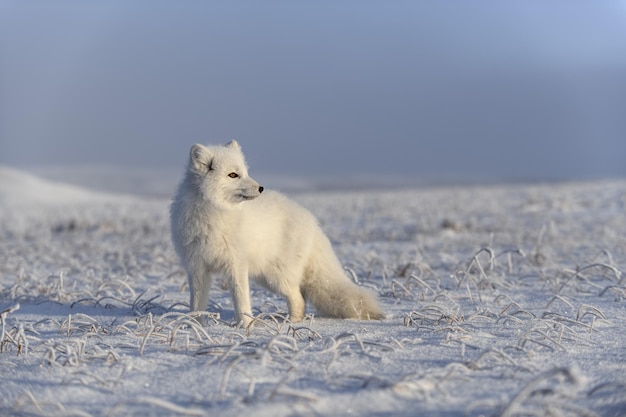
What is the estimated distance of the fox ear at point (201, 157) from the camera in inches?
176

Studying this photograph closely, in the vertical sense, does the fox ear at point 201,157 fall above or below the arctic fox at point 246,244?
above

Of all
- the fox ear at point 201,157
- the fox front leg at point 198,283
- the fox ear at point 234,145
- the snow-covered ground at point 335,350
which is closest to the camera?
the snow-covered ground at point 335,350

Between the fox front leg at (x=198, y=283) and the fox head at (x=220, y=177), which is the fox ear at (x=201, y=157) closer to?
the fox head at (x=220, y=177)

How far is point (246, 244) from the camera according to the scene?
4340 mm

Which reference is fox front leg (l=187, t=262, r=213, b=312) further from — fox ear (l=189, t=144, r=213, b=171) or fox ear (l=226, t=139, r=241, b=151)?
fox ear (l=226, t=139, r=241, b=151)

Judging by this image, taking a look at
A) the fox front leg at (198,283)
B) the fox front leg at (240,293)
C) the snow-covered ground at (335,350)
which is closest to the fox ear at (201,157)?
the fox front leg at (198,283)

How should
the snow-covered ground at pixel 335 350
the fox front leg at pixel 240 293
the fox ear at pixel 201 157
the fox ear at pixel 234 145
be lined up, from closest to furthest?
the snow-covered ground at pixel 335 350 < the fox front leg at pixel 240 293 < the fox ear at pixel 201 157 < the fox ear at pixel 234 145

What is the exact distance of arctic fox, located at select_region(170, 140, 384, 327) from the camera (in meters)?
4.29

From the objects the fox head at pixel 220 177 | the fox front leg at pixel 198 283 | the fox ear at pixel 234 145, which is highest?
the fox ear at pixel 234 145

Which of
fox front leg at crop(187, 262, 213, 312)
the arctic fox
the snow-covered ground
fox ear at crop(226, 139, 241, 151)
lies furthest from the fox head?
the snow-covered ground

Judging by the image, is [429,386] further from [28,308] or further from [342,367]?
[28,308]

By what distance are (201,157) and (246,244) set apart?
66 centimetres

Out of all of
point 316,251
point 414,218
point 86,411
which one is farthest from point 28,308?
point 414,218

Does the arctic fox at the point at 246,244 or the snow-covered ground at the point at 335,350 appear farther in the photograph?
the arctic fox at the point at 246,244
